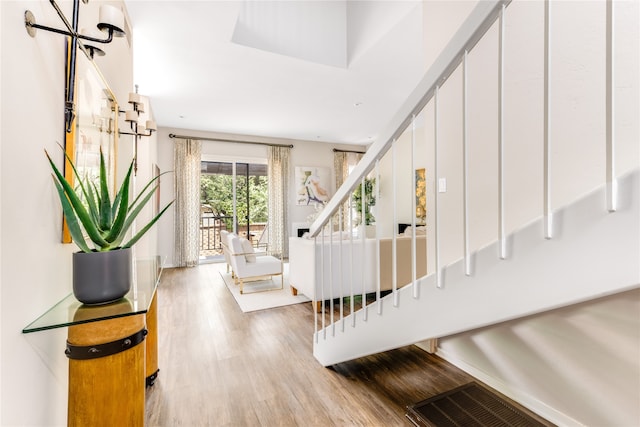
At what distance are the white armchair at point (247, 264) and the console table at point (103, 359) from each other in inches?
108

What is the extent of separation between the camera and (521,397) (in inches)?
66.8

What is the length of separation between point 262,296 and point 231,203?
308 centimetres

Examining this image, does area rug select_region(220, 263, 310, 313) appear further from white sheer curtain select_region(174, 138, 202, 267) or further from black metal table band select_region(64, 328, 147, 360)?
black metal table band select_region(64, 328, 147, 360)

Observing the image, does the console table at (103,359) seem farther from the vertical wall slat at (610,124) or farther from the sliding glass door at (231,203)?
the sliding glass door at (231,203)

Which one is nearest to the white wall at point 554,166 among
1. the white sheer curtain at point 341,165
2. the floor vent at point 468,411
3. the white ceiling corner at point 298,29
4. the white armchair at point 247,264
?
the floor vent at point 468,411

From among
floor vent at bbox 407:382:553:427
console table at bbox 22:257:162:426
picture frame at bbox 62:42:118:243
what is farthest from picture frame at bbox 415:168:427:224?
console table at bbox 22:257:162:426

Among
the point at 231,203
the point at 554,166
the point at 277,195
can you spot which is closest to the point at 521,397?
the point at 554,166

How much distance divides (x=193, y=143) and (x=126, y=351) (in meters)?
5.42

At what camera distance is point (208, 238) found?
620 centimetres

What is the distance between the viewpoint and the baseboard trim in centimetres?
151

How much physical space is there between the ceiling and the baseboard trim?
2708 mm

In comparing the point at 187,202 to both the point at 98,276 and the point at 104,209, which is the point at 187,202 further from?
the point at 98,276

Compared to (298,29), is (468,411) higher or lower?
lower

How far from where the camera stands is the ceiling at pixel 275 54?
8.22ft
